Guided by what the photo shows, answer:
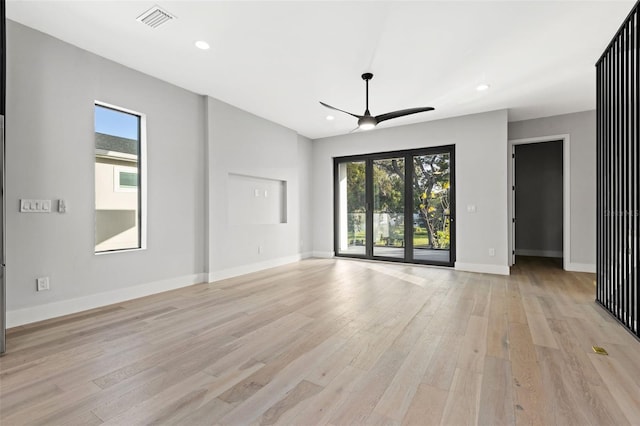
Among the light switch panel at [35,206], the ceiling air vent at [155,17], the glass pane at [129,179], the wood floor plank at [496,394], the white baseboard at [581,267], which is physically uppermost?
the ceiling air vent at [155,17]

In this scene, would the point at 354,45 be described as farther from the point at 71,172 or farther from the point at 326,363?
the point at 71,172

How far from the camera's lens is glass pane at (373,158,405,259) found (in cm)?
630

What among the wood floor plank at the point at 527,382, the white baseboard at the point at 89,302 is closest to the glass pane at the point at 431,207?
the wood floor plank at the point at 527,382

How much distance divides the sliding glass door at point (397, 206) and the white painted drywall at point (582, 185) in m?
2.06

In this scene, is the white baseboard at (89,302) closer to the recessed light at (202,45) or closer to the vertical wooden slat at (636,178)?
the recessed light at (202,45)

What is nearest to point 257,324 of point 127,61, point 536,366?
point 536,366

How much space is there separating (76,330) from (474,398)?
10.5 feet

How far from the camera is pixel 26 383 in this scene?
1855mm

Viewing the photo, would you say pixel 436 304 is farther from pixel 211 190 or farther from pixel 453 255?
pixel 211 190

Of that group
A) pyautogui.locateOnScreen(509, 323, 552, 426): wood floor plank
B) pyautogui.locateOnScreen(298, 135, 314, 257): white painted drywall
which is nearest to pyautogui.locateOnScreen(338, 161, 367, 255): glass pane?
pyautogui.locateOnScreen(298, 135, 314, 257): white painted drywall

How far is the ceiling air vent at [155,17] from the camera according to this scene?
266 centimetres

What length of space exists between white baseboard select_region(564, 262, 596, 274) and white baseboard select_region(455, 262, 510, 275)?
4.63 feet

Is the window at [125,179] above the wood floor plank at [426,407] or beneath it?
above

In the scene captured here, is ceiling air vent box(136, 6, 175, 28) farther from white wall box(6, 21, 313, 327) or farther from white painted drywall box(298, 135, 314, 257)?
white painted drywall box(298, 135, 314, 257)
